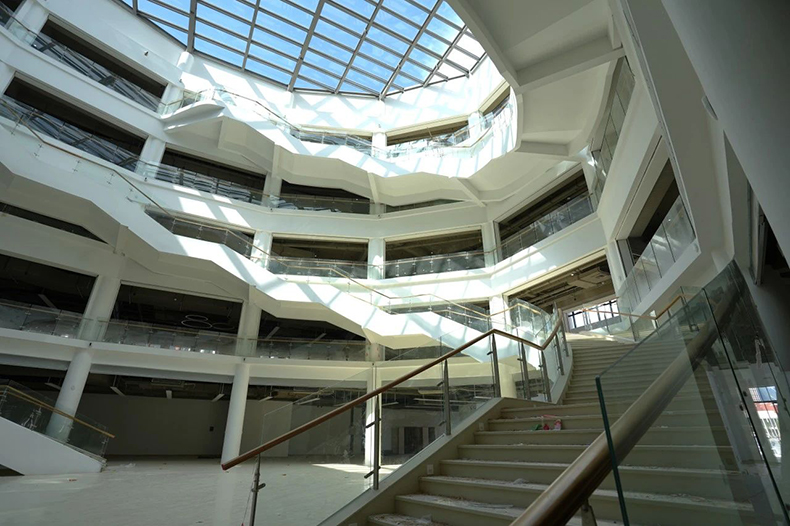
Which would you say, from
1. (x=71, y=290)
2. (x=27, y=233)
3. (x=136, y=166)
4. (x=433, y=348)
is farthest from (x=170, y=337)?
(x=433, y=348)

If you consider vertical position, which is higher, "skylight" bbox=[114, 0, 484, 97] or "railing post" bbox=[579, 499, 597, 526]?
"skylight" bbox=[114, 0, 484, 97]

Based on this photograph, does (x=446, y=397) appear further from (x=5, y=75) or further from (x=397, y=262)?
(x=5, y=75)

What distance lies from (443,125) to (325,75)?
5.80m

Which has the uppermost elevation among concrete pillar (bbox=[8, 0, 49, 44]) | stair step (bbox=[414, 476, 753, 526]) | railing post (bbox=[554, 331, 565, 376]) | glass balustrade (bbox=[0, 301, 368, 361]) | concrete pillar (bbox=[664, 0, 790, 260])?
concrete pillar (bbox=[8, 0, 49, 44])

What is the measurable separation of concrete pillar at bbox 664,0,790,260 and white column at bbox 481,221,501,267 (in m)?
13.2

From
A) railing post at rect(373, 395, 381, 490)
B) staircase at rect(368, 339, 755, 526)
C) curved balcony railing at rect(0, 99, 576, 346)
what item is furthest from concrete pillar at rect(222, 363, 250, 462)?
staircase at rect(368, 339, 755, 526)

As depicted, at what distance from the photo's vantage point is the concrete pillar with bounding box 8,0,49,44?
12086mm

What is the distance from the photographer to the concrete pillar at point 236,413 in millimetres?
11711

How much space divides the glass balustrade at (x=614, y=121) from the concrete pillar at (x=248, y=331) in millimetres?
11452

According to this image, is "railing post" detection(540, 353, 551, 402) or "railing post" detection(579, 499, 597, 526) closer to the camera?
"railing post" detection(579, 499, 597, 526)

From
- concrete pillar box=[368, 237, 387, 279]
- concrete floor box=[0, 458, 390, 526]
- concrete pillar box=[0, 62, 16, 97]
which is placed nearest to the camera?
concrete floor box=[0, 458, 390, 526]

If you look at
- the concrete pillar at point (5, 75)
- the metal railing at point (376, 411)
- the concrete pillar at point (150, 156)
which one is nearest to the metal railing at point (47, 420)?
the concrete pillar at point (150, 156)

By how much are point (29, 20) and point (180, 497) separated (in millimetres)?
15808

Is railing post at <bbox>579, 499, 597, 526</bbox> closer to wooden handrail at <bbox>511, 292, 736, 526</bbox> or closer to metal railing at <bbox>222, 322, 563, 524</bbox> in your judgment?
wooden handrail at <bbox>511, 292, 736, 526</bbox>
